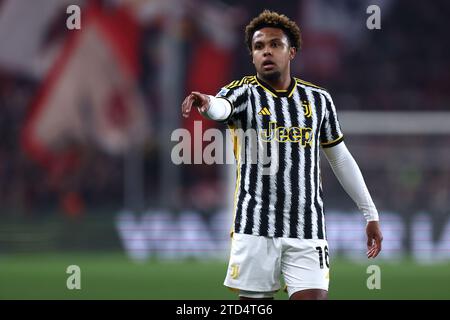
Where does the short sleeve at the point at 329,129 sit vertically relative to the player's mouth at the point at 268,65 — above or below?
below

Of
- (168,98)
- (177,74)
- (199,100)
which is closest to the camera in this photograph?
(199,100)

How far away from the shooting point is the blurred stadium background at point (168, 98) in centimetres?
1908

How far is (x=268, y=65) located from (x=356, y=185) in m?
0.95

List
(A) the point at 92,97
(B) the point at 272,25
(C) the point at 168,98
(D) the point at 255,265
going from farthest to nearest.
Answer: (A) the point at 92,97 → (C) the point at 168,98 → (B) the point at 272,25 → (D) the point at 255,265

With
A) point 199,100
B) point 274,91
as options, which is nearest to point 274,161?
point 274,91

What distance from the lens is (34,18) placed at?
73.5 ft

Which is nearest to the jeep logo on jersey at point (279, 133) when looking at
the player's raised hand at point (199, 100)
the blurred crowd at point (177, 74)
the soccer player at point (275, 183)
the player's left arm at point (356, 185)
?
the soccer player at point (275, 183)

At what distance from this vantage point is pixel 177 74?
20984mm

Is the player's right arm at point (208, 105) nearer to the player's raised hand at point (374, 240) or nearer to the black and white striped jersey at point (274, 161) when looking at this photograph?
the black and white striped jersey at point (274, 161)

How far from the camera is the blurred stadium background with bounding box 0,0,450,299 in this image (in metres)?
19.1

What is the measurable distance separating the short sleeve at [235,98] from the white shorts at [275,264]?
0.70 metres

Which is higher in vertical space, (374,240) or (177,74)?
(177,74)

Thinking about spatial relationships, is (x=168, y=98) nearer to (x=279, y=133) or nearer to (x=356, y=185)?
(x=356, y=185)

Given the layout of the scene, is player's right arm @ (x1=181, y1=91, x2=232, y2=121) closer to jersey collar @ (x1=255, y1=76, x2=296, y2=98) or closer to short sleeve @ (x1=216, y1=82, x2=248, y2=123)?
short sleeve @ (x1=216, y1=82, x2=248, y2=123)
